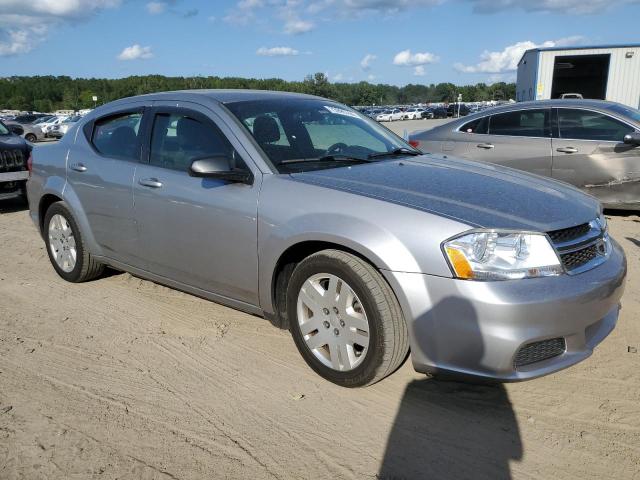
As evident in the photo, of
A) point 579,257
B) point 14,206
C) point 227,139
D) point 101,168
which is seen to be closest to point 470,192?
point 579,257

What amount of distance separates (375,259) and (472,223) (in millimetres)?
507

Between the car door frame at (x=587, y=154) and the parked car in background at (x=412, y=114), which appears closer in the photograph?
the car door frame at (x=587, y=154)

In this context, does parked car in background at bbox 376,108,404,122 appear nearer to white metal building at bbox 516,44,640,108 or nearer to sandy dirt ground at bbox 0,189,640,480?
white metal building at bbox 516,44,640,108

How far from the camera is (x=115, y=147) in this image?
4500 mm

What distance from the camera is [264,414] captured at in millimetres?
2961

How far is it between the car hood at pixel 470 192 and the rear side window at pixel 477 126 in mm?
3944

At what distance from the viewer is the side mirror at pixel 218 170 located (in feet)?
10.9

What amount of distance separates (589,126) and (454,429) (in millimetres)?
5460

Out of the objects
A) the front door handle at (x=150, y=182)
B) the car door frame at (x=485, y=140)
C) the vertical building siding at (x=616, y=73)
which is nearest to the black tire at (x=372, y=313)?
the front door handle at (x=150, y=182)

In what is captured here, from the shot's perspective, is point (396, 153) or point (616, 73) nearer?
point (396, 153)

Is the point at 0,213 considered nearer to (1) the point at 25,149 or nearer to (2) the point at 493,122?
(1) the point at 25,149

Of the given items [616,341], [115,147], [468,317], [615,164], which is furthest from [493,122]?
[468,317]

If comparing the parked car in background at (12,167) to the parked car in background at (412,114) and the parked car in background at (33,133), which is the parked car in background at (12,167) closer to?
the parked car in background at (33,133)

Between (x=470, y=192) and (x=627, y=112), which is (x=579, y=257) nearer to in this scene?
(x=470, y=192)
